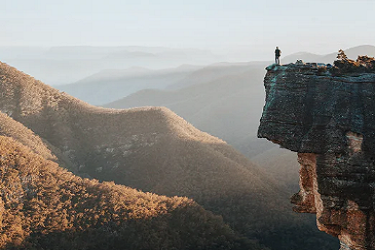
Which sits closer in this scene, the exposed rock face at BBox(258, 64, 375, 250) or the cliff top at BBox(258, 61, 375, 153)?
the exposed rock face at BBox(258, 64, 375, 250)

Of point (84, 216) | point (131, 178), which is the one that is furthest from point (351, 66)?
point (131, 178)

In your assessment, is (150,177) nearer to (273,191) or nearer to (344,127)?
(273,191)

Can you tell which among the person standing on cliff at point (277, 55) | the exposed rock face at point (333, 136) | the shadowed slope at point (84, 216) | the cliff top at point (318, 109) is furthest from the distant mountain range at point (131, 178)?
Answer: the person standing on cliff at point (277, 55)

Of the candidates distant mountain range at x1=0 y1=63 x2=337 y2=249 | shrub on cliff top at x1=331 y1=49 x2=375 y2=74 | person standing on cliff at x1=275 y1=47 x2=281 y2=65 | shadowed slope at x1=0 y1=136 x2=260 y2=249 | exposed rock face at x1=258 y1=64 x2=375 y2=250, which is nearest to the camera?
exposed rock face at x1=258 y1=64 x2=375 y2=250

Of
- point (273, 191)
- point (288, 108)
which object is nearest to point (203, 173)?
point (273, 191)

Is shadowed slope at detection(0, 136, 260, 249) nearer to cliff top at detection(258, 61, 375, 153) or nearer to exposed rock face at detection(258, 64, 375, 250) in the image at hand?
exposed rock face at detection(258, 64, 375, 250)

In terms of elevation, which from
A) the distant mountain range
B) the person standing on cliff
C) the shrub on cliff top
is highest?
the person standing on cliff

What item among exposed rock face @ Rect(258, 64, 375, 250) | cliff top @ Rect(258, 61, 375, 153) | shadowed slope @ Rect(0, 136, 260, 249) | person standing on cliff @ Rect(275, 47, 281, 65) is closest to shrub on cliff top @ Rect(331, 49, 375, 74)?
cliff top @ Rect(258, 61, 375, 153)
